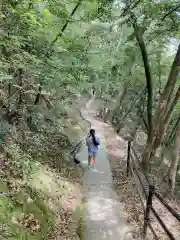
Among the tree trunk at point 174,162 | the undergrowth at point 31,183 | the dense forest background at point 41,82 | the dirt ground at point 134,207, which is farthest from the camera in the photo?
the tree trunk at point 174,162

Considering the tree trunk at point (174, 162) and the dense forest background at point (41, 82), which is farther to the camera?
the tree trunk at point (174, 162)

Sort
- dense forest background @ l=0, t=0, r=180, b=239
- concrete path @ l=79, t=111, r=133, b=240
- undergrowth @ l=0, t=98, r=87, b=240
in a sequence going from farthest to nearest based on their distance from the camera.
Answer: concrete path @ l=79, t=111, r=133, b=240
dense forest background @ l=0, t=0, r=180, b=239
undergrowth @ l=0, t=98, r=87, b=240

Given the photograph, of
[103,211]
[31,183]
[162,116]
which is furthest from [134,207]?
[162,116]

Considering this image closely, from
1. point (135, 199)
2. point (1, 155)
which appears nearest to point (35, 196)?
point (1, 155)

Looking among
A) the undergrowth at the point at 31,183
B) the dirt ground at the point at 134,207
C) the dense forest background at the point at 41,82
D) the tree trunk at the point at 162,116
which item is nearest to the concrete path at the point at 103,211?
the dirt ground at the point at 134,207

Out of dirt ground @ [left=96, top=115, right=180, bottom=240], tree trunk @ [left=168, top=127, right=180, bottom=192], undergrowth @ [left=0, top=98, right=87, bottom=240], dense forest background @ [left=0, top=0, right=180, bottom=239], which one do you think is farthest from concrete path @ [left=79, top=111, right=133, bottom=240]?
tree trunk @ [left=168, top=127, right=180, bottom=192]

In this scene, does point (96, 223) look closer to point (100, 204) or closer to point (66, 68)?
point (100, 204)

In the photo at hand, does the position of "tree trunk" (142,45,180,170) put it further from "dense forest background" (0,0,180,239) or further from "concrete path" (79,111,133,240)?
"concrete path" (79,111,133,240)

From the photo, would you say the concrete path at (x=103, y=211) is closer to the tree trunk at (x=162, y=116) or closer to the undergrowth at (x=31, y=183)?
the undergrowth at (x=31, y=183)

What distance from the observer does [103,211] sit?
8938mm

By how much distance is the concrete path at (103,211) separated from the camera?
7.76 metres

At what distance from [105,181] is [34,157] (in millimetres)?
2862

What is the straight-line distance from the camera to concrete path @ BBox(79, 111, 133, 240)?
25.5 feet

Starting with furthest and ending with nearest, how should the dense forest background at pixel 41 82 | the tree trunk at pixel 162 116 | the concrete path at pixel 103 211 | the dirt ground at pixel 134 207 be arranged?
the tree trunk at pixel 162 116, the dirt ground at pixel 134 207, the concrete path at pixel 103 211, the dense forest background at pixel 41 82
